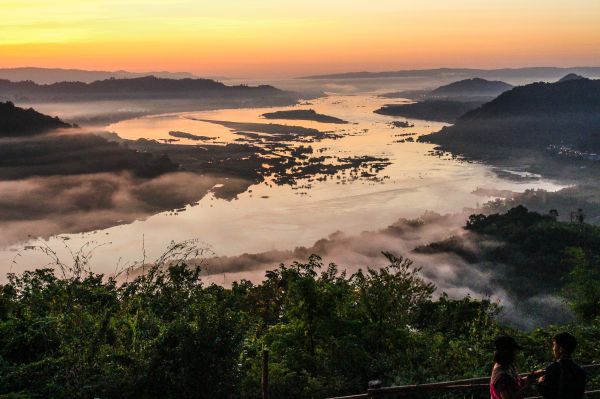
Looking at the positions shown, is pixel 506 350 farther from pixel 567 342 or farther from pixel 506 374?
pixel 567 342

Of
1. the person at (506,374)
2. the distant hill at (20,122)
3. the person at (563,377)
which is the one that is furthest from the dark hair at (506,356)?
the distant hill at (20,122)

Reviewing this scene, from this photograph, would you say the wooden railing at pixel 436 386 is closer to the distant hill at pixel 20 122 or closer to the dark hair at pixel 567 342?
the dark hair at pixel 567 342

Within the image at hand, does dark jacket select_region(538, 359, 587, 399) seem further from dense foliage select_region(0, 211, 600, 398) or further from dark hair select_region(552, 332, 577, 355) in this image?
dense foliage select_region(0, 211, 600, 398)

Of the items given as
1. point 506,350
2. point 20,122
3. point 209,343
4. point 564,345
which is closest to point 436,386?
point 506,350

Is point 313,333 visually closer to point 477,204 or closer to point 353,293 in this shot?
point 353,293

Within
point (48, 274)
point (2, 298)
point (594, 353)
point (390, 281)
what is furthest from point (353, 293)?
point (2, 298)
